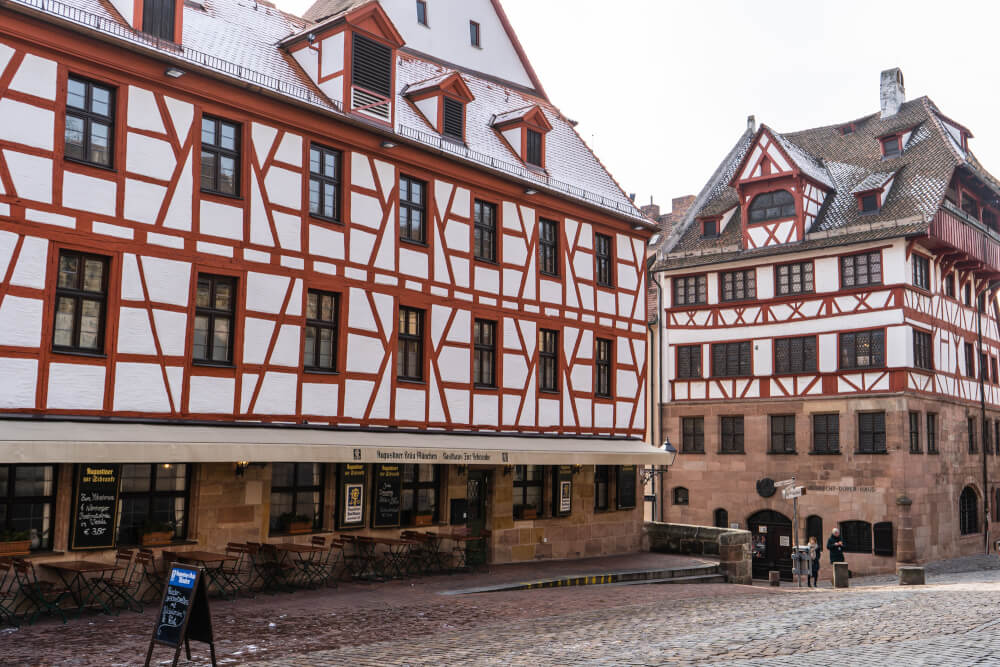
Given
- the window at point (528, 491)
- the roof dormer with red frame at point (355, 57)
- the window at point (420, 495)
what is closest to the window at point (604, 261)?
the window at point (528, 491)

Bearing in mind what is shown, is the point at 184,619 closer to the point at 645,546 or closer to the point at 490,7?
the point at 645,546

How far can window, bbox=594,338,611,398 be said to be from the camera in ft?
80.4

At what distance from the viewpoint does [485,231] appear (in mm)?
21859

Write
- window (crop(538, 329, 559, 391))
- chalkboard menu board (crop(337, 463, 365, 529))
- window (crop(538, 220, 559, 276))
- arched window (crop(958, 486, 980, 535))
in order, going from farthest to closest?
arched window (crop(958, 486, 980, 535)) → window (crop(538, 220, 559, 276)) → window (crop(538, 329, 559, 391)) → chalkboard menu board (crop(337, 463, 365, 529))

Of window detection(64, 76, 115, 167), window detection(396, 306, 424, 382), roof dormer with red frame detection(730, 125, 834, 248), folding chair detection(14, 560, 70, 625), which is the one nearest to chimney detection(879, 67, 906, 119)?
roof dormer with red frame detection(730, 125, 834, 248)

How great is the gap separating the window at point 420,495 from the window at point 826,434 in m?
18.0

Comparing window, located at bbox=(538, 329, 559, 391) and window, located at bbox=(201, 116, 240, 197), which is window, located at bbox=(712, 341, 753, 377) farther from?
window, located at bbox=(201, 116, 240, 197)

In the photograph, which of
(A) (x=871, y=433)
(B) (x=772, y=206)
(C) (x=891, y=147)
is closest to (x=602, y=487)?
(A) (x=871, y=433)

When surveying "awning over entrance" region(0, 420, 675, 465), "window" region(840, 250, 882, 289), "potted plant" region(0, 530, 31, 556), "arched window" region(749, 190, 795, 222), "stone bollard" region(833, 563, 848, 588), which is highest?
"arched window" region(749, 190, 795, 222)

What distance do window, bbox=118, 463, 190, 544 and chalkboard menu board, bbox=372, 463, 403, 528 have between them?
4.10 m

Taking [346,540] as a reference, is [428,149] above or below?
above

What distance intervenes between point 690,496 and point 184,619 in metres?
29.5

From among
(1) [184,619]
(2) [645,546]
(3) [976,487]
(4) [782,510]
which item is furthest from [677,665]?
(3) [976,487]

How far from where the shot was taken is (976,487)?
3675 centimetres
